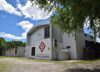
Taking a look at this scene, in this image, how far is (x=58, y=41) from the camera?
25.3 meters

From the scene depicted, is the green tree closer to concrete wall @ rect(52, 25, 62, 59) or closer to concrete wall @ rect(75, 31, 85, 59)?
concrete wall @ rect(75, 31, 85, 59)

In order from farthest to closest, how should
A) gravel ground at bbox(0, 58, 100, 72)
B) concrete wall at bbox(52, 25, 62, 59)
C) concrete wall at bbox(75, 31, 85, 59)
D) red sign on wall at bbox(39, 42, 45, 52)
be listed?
red sign on wall at bbox(39, 42, 45, 52), concrete wall at bbox(52, 25, 62, 59), concrete wall at bbox(75, 31, 85, 59), gravel ground at bbox(0, 58, 100, 72)

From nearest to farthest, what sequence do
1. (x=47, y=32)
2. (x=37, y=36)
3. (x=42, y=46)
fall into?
(x=42, y=46) → (x=47, y=32) → (x=37, y=36)

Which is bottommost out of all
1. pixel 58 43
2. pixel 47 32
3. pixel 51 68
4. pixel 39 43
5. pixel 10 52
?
pixel 51 68

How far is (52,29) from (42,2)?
1734 centimetres

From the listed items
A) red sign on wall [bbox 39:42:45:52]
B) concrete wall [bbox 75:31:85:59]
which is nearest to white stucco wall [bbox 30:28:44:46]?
red sign on wall [bbox 39:42:45:52]

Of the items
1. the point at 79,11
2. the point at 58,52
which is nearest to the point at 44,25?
the point at 58,52

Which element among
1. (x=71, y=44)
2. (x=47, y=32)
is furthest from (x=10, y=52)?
(x=71, y=44)

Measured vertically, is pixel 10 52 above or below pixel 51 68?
above

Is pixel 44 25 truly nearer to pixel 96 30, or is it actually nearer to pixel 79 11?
pixel 96 30

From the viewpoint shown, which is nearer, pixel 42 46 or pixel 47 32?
pixel 42 46

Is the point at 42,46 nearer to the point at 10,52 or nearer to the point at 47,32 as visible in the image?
the point at 47,32

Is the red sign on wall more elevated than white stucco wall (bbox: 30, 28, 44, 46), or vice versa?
white stucco wall (bbox: 30, 28, 44, 46)

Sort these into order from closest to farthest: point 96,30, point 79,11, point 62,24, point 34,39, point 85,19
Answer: point 79,11 → point 85,19 → point 96,30 → point 62,24 → point 34,39
